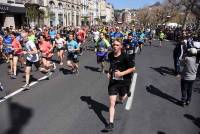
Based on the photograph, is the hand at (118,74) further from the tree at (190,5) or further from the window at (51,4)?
the window at (51,4)

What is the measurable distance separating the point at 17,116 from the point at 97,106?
212 centimetres

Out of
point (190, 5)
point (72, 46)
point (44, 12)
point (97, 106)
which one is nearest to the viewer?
point (97, 106)

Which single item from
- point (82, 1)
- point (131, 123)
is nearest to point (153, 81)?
point (131, 123)

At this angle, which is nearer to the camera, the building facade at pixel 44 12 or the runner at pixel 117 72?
the runner at pixel 117 72

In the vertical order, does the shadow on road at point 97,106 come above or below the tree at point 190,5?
below

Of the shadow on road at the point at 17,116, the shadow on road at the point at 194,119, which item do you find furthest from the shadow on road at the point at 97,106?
the shadow on road at the point at 194,119

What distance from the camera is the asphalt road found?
23.3ft

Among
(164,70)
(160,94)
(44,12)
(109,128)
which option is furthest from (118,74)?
(44,12)

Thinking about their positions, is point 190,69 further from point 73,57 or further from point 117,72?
point 73,57

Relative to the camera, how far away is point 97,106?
879 centimetres

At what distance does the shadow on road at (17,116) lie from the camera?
700 centimetres

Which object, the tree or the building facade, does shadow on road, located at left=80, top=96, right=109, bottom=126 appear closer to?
the building facade

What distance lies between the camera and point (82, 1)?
98562 millimetres

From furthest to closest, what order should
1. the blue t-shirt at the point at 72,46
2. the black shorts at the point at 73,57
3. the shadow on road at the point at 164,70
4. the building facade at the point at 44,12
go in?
the building facade at the point at 44,12
the shadow on road at the point at 164,70
the black shorts at the point at 73,57
the blue t-shirt at the point at 72,46
